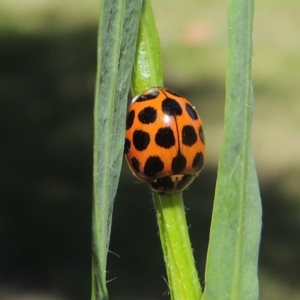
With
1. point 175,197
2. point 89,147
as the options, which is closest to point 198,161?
point 175,197

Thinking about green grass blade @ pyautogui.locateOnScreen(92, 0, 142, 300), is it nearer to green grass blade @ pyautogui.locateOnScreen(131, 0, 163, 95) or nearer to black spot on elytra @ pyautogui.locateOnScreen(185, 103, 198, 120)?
green grass blade @ pyautogui.locateOnScreen(131, 0, 163, 95)

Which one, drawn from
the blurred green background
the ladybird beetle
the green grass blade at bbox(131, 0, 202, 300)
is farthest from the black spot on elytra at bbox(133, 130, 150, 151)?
the blurred green background

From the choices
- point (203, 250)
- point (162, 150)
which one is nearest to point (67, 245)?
point (203, 250)

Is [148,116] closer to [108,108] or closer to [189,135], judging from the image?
[189,135]

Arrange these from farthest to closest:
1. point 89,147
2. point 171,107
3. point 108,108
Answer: point 89,147 → point 171,107 → point 108,108

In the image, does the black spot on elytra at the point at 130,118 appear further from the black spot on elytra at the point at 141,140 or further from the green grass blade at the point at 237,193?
the green grass blade at the point at 237,193
